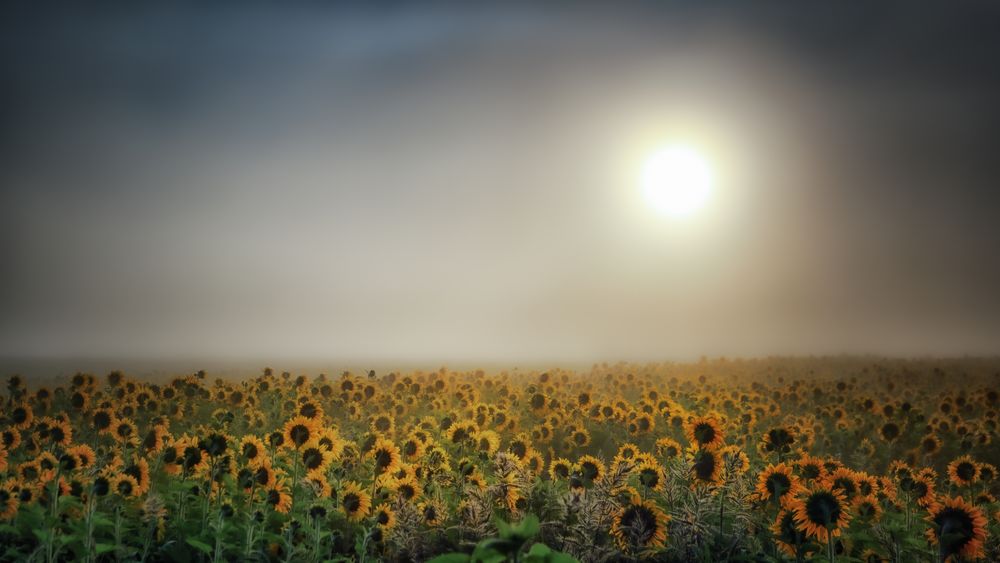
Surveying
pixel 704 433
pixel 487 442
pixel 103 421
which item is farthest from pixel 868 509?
pixel 103 421

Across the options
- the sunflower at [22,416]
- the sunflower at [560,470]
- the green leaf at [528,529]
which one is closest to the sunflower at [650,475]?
the sunflower at [560,470]

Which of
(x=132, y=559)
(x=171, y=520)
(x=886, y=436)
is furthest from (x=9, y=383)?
(x=886, y=436)

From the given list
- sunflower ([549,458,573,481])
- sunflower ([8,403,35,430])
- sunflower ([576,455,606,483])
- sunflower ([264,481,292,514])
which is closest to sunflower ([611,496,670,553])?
sunflower ([576,455,606,483])

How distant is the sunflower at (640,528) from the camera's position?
582cm

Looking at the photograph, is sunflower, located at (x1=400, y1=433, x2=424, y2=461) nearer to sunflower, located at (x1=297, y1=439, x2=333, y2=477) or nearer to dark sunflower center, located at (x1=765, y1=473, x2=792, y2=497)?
sunflower, located at (x1=297, y1=439, x2=333, y2=477)

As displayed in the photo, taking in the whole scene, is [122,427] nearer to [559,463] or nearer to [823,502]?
[559,463]

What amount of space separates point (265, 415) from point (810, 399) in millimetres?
14525

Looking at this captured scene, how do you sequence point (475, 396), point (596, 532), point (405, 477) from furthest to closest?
point (475, 396)
point (405, 477)
point (596, 532)

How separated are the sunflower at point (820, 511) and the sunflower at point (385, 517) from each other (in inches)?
156

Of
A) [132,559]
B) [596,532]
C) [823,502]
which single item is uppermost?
[823,502]

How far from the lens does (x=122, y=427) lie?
31.1 feet

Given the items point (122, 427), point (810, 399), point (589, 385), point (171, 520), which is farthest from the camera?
point (589, 385)

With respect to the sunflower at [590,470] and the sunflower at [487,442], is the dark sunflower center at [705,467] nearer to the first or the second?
the sunflower at [590,470]

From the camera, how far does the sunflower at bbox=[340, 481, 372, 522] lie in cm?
700
